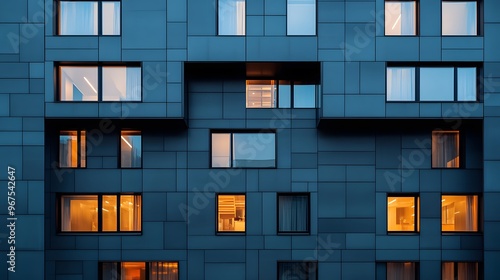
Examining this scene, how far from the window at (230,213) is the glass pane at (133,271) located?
11.3 ft

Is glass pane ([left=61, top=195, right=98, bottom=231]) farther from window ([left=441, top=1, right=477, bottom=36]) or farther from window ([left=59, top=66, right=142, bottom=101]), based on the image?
window ([left=441, top=1, right=477, bottom=36])

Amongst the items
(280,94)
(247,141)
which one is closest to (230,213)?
(247,141)

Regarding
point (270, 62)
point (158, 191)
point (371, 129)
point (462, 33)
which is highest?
point (462, 33)

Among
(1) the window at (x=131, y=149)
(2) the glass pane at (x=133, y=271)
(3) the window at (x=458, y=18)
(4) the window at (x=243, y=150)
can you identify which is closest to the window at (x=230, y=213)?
(4) the window at (x=243, y=150)

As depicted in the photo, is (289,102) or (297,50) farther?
(289,102)

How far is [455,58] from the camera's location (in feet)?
55.1

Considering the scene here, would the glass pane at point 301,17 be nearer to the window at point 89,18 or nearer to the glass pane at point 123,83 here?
the glass pane at point 123,83

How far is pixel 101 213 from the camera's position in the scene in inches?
685

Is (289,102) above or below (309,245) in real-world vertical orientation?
above

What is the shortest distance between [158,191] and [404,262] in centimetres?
1015

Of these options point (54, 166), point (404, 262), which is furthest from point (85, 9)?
point (404, 262)

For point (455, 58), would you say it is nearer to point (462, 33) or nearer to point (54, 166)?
point (462, 33)

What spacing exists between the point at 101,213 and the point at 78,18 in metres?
7.74

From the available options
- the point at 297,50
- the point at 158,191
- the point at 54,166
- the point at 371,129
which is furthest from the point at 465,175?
the point at 54,166
